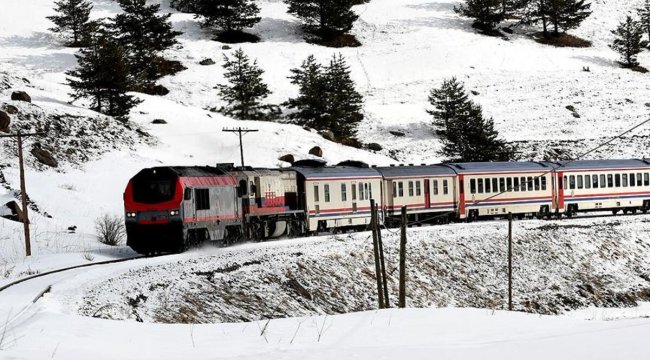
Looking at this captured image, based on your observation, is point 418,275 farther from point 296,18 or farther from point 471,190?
point 296,18

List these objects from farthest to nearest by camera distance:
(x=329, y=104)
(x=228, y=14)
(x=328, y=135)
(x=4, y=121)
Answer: (x=228, y=14) < (x=329, y=104) < (x=328, y=135) < (x=4, y=121)

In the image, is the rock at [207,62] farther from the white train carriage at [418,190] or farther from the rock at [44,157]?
the white train carriage at [418,190]

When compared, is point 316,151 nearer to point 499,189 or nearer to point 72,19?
point 499,189

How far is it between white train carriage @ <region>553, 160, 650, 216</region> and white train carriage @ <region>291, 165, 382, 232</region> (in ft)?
42.3

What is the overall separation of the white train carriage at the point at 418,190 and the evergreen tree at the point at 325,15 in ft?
201

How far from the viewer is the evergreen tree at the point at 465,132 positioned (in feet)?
215

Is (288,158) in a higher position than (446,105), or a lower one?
lower

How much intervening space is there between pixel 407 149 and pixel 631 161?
957 inches

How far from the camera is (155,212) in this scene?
2716 centimetres

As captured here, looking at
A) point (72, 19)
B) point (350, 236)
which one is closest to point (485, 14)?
point (72, 19)

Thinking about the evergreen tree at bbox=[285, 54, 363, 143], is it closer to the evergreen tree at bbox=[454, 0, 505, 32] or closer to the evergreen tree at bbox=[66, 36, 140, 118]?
the evergreen tree at bbox=[66, 36, 140, 118]

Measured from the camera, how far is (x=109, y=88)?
57.1 m

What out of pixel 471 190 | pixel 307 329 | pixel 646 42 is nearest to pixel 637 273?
pixel 471 190

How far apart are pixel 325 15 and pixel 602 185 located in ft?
198
